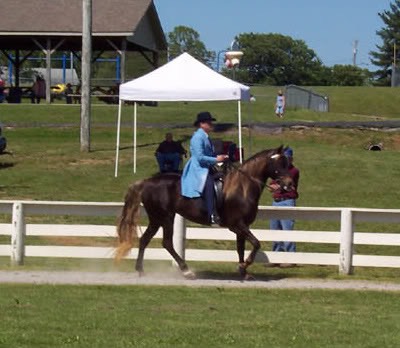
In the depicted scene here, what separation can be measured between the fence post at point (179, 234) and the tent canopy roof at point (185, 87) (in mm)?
8094

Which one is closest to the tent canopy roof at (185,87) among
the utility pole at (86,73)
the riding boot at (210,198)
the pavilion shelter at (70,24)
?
the utility pole at (86,73)

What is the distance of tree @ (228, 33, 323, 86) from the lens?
132 m

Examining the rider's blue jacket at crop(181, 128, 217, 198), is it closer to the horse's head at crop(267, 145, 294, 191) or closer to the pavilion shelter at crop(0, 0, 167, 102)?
the horse's head at crop(267, 145, 294, 191)

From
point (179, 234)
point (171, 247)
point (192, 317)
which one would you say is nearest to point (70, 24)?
point (179, 234)

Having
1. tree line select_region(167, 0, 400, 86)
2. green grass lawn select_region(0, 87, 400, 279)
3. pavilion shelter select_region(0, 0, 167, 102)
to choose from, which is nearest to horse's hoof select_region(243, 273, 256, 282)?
green grass lawn select_region(0, 87, 400, 279)

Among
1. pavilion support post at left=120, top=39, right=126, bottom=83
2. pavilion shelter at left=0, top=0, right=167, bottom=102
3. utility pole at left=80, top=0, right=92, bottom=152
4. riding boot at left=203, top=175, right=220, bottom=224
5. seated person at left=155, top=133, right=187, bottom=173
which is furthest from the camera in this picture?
pavilion shelter at left=0, top=0, right=167, bottom=102

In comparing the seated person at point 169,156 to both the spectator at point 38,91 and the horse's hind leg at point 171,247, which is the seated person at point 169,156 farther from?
the spectator at point 38,91

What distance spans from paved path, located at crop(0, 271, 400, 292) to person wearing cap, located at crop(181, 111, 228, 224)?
0.97 meters

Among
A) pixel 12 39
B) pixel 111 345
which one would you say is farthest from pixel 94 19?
pixel 111 345

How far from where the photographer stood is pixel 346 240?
45.6ft

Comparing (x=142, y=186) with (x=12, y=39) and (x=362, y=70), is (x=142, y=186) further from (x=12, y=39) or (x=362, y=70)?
(x=362, y=70)

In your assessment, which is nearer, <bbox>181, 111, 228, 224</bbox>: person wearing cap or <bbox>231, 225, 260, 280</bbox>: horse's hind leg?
<bbox>181, 111, 228, 224</bbox>: person wearing cap

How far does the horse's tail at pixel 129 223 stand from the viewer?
1310cm

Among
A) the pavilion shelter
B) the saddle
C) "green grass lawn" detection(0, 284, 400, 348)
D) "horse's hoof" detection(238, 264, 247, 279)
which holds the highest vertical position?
the pavilion shelter
